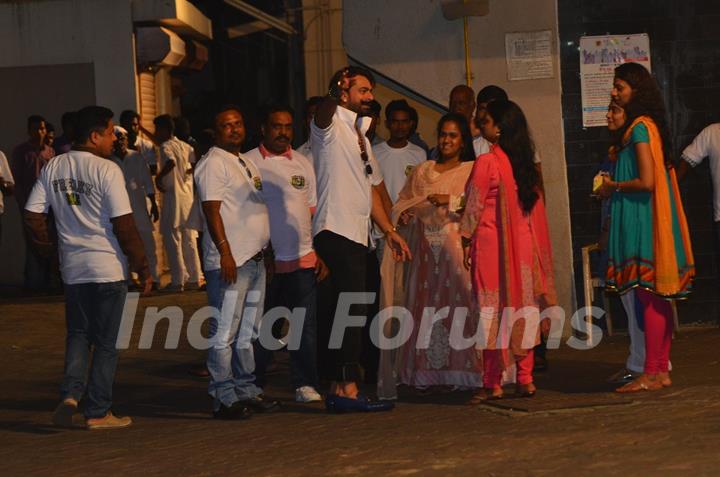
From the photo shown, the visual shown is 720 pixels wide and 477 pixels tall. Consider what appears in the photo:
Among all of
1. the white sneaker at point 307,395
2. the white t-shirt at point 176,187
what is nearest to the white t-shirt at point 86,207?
the white sneaker at point 307,395

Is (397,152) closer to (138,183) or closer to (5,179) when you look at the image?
(5,179)

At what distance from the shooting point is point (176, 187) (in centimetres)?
1761

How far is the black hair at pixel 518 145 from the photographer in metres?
9.49

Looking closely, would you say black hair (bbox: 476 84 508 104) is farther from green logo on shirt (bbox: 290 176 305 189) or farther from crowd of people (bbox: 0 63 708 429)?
green logo on shirt (bbox: 290 176 305 189)

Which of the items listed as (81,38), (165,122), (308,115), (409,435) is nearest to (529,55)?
(308,115)

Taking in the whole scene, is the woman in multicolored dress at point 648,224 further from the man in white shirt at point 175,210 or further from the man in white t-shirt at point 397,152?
the man in white shirt at point 175,210

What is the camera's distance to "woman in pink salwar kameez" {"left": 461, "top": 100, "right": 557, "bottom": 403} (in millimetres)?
9461

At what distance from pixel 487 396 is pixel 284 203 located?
1747 mm

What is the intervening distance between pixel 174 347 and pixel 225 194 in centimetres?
424

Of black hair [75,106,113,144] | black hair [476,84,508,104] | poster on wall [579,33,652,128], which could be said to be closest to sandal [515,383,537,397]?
black hair [476,84,508,104]

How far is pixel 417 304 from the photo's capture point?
1025 centimetres

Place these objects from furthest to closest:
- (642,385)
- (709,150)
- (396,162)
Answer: (709,150)
(396,162)
(642,385)

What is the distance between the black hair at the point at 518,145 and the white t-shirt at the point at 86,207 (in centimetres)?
229

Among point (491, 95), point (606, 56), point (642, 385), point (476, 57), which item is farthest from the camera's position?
point (476, 57)
